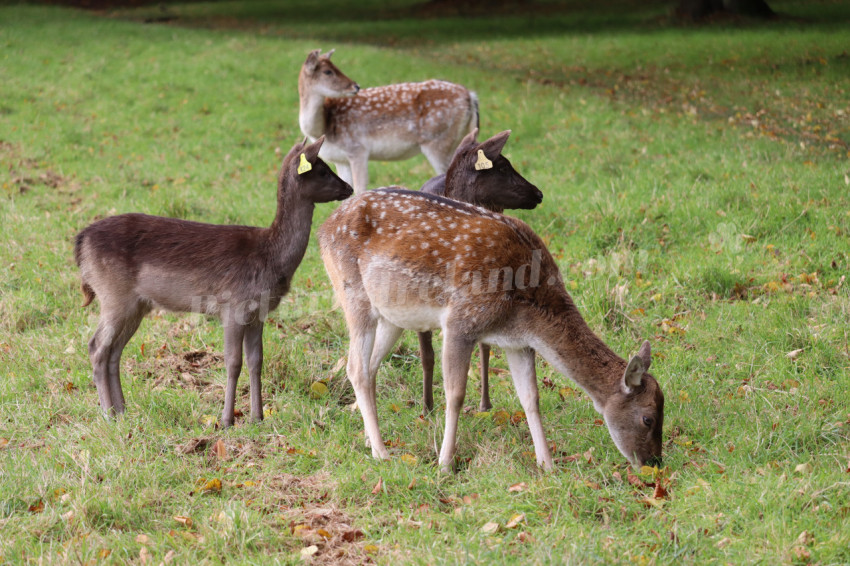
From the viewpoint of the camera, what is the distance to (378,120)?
1000cm

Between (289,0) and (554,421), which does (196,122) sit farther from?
(289,0)

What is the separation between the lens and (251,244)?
5.66 meters

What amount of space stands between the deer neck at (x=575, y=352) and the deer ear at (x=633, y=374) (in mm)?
102

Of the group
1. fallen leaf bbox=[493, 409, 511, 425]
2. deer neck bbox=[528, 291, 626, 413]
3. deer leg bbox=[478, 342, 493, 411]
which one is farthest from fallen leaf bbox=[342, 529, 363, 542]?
deer leg bbox=[478, 342, 493, 411]

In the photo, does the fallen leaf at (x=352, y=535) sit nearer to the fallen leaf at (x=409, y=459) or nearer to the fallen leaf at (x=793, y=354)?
the fallen leaf at (x=409, y=459)

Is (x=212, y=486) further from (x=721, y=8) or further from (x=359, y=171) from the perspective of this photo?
(x=721, y=8)

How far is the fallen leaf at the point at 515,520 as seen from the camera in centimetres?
405

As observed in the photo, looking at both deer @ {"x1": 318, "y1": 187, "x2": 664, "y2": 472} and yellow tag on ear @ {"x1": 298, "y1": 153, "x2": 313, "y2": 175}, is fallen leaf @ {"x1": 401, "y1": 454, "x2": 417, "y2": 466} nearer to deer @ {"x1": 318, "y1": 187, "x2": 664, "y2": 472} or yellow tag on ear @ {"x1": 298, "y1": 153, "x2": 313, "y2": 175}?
deer @ {"x1": 318, "y1": 187, "x2": 664, "y2": 472}

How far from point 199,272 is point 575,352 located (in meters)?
2.52

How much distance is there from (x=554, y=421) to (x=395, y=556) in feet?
6.11

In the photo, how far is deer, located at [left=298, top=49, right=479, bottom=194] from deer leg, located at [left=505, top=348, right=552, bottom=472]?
208 inches

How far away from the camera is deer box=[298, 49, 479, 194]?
10.0 metres

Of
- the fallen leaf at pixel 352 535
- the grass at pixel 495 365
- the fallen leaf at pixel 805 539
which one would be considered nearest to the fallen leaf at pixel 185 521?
the grass at pixel 495 365

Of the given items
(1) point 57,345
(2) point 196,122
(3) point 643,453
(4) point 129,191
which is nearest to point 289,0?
(2) point 196,122
